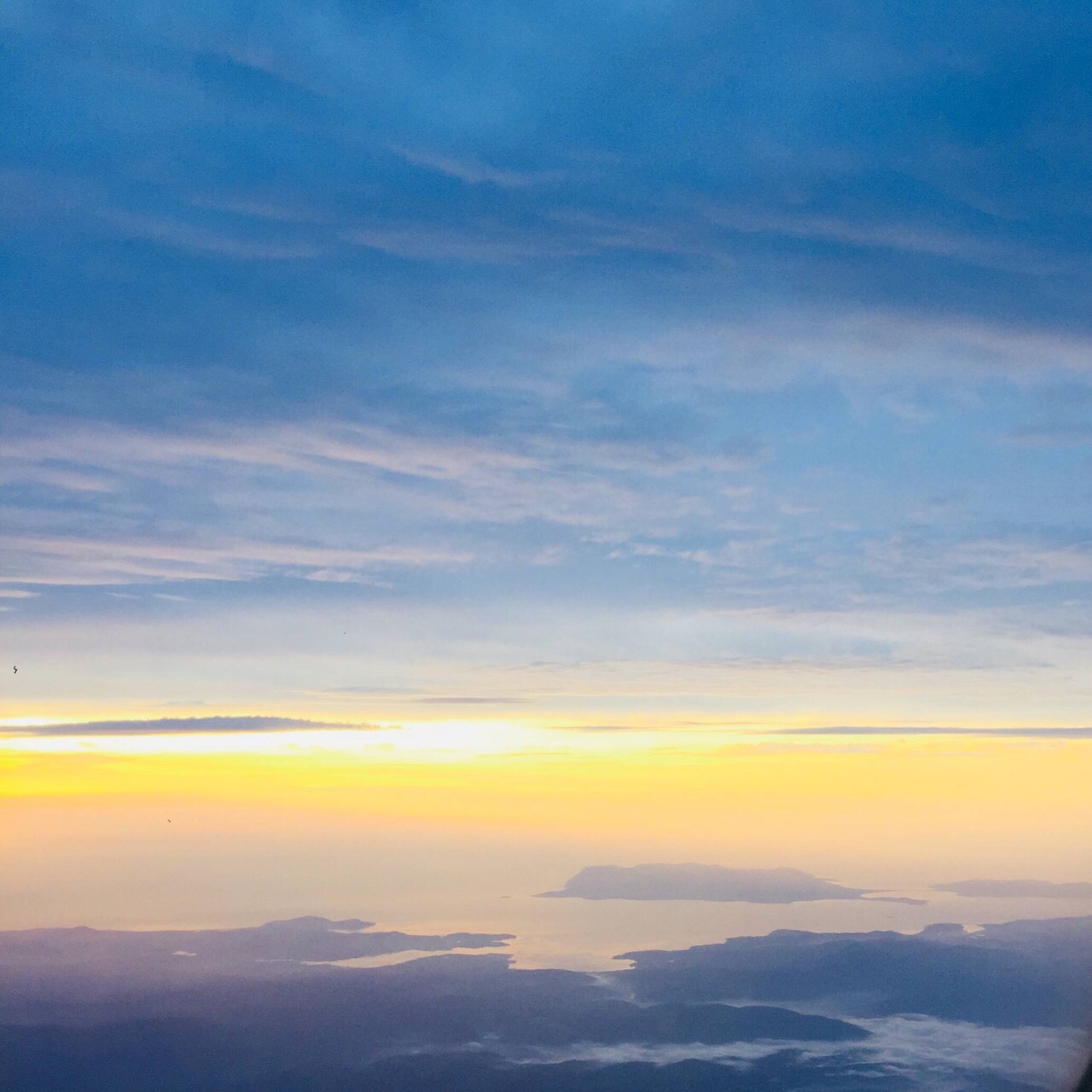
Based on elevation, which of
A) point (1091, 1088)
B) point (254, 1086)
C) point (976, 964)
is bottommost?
point (254, 1086)

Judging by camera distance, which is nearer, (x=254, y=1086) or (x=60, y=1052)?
(x=60, y=1052)

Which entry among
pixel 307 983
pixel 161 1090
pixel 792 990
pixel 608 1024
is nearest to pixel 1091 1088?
pixel 792 990

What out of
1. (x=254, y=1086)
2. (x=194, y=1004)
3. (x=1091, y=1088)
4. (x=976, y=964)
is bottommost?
(x=254, y=1086)

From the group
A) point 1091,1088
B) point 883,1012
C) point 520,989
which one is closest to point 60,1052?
point 520,989

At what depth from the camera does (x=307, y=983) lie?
82250 mm

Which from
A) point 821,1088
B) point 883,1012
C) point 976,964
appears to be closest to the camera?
point 976,964

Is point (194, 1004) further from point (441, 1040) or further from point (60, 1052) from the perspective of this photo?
point (441, 1040)

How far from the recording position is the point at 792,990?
190ft

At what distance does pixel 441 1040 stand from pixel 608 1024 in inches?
441

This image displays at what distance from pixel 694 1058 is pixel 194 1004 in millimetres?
32124

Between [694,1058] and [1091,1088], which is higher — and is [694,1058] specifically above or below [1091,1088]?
below

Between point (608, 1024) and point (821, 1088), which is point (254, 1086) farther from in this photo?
point (821, 1088)

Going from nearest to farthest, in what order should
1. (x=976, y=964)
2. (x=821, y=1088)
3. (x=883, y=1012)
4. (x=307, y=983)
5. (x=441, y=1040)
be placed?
(x=976, y=964) < (x=821, y=1088) < (x=883, y=1012) < (x=441, y=1040) < (x=307, y=983)

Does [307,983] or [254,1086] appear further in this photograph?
[307,983]
